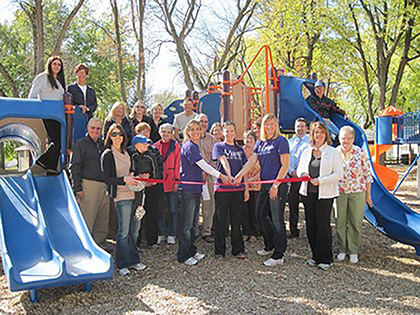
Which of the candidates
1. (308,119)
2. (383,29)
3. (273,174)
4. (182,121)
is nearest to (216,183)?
(273,174)

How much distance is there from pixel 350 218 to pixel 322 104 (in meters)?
2.91

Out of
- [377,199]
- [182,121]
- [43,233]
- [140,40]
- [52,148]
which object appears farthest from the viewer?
[140,40]

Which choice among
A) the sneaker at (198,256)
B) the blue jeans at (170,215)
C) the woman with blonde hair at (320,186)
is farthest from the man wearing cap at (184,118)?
the woman with blonde hair at (320,186)

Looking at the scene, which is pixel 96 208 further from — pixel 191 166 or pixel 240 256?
pixel 240 256

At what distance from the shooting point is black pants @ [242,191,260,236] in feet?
22.4

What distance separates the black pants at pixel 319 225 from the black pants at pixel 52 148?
12.0 ft

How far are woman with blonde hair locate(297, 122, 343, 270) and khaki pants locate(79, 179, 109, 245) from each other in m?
2.86

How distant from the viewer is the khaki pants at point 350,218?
18.6 ft

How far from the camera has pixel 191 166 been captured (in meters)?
5.57

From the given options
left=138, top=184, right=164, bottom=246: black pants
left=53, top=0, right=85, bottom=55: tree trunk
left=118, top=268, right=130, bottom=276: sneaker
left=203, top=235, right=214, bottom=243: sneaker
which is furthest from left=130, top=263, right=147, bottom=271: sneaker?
left=53, top=0, right=85, bottom=55: tree trunk

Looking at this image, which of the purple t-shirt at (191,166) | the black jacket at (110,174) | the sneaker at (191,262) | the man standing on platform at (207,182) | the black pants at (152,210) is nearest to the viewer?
the black jacket at (110,174)

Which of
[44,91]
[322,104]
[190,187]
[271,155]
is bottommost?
[190,187]

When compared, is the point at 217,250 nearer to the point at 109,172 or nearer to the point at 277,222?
the point at 277,222

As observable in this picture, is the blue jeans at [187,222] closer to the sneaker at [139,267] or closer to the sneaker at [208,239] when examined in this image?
the sneaker at [139,267]
